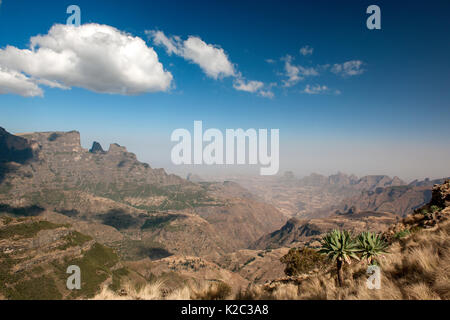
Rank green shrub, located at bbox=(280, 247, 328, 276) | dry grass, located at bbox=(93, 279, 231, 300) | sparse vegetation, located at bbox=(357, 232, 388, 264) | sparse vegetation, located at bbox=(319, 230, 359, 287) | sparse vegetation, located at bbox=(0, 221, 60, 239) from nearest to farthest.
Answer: dry grass, located at bbox=(93, 279, 231, 300)
sparse vegetation, located at bbox=(319, 230, 359, 287)
sparse vegetation, located at bbox=(357, 232, 388, 264)
green shrub, located at bbox=(280, 247, 328, 276)
sparse vegetation, located at bbox=(0, 221, 60, 239)

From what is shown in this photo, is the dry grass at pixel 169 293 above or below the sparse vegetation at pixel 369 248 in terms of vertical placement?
above

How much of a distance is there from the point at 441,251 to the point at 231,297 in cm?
819

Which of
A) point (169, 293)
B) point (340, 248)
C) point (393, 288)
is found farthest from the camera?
point (340, 248)

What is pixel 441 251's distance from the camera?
7.65 metres

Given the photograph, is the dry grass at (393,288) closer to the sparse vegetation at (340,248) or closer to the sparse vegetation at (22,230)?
the sparse vegetation at (340,248)

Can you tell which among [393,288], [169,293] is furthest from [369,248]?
[169,293]

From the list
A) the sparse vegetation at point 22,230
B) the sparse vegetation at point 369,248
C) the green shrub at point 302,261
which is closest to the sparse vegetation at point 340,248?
the sparse vegetation at point 369,248

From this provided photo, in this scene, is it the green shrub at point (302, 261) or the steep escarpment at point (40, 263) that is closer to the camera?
the green shrub at point (302, 261)

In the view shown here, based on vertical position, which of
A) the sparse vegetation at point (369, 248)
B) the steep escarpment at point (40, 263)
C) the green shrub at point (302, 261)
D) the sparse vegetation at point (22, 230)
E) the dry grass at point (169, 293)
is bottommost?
the steep escarpment at point (40, 263)

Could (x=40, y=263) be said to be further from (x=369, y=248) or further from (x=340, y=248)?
(x=369, y=248)

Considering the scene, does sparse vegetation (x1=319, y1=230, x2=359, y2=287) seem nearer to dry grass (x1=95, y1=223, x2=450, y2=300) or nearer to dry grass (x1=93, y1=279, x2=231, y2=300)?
dry grass (x1=95, y1=223, x2=450, y2=300)

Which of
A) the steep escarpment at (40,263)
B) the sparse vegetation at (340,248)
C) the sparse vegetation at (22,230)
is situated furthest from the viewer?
the sparse vegetation at (22,230)

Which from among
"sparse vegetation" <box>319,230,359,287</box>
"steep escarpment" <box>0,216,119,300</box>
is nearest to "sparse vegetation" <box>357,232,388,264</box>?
"sparse vegetation" <box>319,230,359,287</box>
